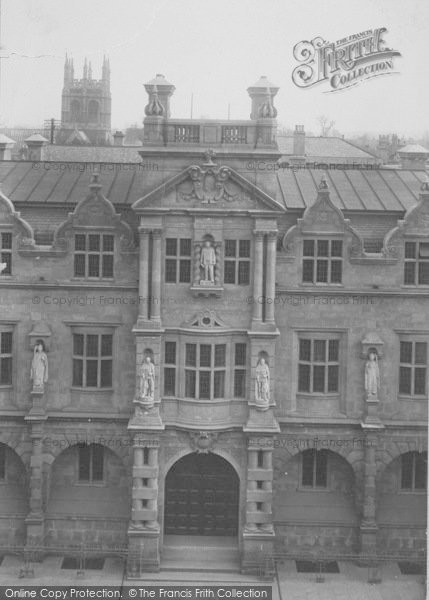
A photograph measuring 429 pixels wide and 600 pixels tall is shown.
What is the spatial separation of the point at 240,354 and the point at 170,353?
3.02 metres

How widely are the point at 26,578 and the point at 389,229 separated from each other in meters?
21.9

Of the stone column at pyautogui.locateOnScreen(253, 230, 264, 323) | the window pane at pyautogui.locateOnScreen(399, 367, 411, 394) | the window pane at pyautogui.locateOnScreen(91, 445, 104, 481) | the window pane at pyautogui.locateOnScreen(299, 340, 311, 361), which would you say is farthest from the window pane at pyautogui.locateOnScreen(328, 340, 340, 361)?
the window pane at pyautogui.locateOnScreen(91, 445, 104, 481)

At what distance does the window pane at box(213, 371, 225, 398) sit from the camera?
39281 mm

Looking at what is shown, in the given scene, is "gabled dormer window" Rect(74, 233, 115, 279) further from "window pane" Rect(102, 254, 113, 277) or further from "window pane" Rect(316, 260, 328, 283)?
"window pane" Rect(316, 260, 328, 283)

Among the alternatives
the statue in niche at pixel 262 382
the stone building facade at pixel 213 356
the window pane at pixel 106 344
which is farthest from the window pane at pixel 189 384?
the window pane at pixel 106 344

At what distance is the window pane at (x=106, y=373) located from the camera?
134 feet

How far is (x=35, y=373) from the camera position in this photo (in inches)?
1563

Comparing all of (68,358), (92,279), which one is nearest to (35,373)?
(68,358)

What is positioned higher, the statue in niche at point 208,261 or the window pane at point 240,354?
the statue in niche at point 208,261

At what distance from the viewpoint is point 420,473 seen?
4206 centimetres

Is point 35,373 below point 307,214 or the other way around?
below

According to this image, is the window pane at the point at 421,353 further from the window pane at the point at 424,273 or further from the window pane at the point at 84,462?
the window pane at the point at 84,462

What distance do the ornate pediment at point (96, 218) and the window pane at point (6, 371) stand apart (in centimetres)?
556

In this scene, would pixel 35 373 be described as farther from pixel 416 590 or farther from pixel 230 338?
pixel 416 590
